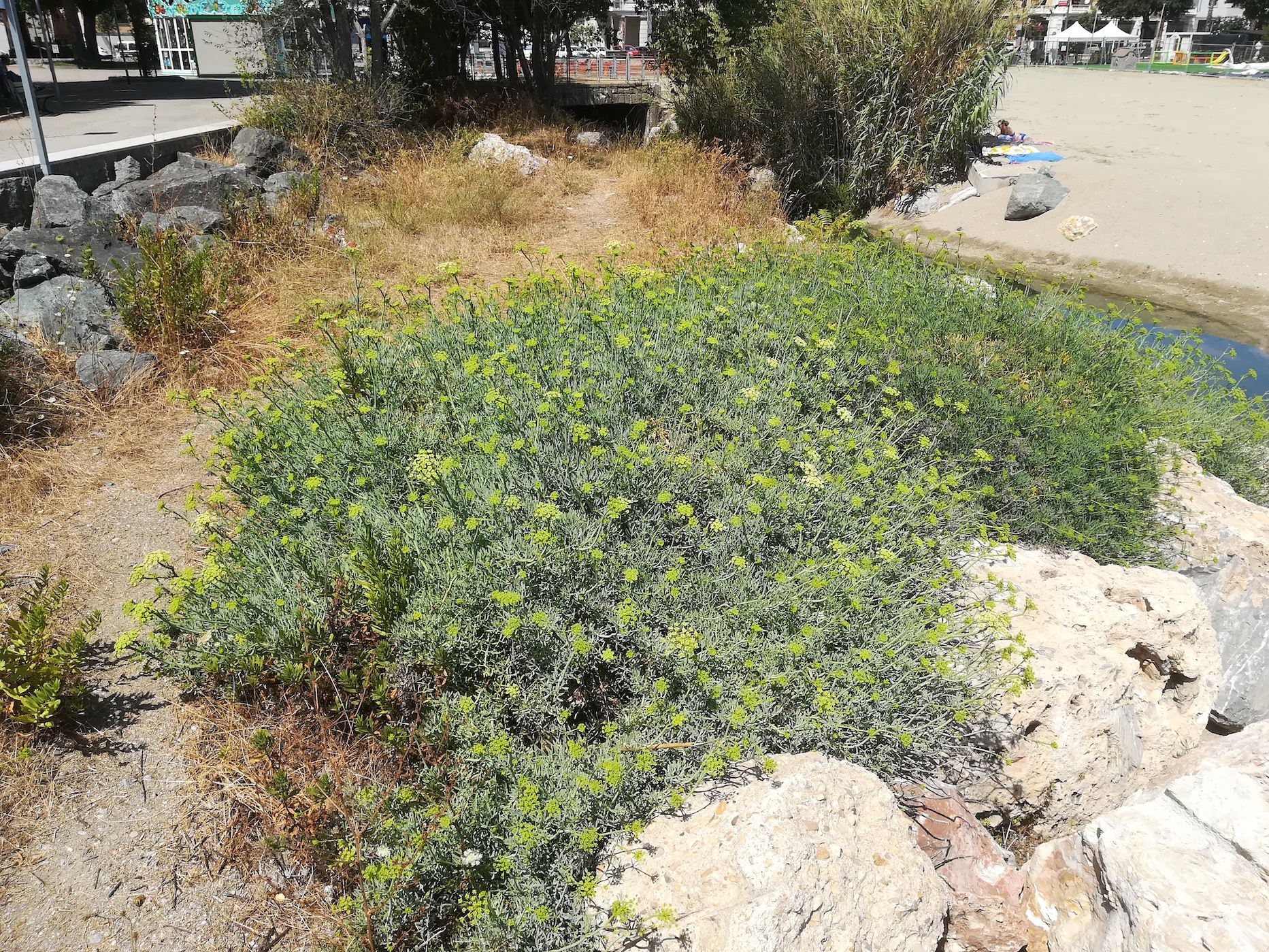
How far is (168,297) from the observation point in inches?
214

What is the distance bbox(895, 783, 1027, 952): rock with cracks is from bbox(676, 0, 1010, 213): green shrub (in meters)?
10.4

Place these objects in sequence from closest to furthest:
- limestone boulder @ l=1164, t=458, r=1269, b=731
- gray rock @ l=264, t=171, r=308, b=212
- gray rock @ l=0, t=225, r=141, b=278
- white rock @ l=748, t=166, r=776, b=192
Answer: limestone boulder @ l=1164, t=458, r=1269, b=731, gray rock @ l=0, t=225, r=141, b=278, gray rock @ l=264, t=171, r=308, b=212, white rock @ l=748, t=166, r=776, b=192

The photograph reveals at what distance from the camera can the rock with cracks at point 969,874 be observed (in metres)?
2.54

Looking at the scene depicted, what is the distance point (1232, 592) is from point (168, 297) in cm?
662

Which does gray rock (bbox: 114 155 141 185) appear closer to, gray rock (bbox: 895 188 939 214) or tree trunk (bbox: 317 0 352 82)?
tree trunk (bbox: 317 0 352 82)

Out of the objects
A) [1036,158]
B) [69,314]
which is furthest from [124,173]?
[1036,158]

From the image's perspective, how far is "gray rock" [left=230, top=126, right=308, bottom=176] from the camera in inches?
343

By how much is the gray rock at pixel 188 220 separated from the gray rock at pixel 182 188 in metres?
0.22

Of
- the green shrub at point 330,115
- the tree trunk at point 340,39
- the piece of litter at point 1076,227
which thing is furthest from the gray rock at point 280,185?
the piece of litter at point 1076,227

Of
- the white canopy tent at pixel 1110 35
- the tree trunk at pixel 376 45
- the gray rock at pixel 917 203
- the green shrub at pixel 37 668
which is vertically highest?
the white canopy tent at pixel 1110 35

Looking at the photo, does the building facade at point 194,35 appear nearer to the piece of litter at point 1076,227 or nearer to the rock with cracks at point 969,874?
the piece of litter at point 1076,227

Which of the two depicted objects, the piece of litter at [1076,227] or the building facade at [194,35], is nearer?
the piece of litter at [1076,227]

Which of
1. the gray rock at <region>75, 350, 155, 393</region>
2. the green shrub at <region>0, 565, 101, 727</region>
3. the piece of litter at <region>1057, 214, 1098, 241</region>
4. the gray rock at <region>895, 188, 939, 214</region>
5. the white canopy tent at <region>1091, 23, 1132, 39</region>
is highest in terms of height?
the white canopy tent at <region>1091, 23, 1132, 39</region>

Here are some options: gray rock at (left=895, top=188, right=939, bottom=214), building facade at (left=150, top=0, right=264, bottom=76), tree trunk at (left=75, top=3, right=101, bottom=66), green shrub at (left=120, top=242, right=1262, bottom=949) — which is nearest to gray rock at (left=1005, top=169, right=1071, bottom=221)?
gray rock at (left=895, top=188, right=939, bottom=214)
